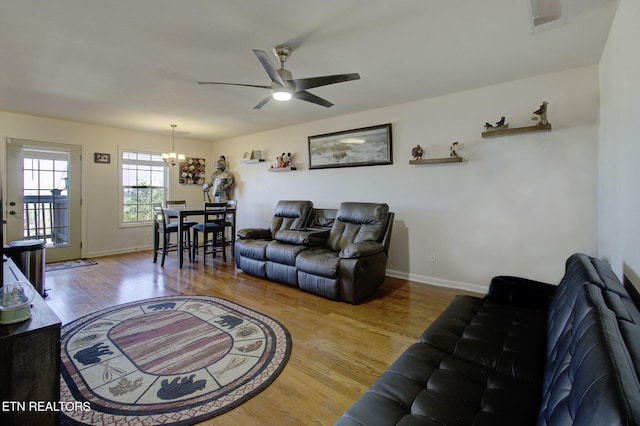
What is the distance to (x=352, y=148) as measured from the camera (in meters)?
4.80

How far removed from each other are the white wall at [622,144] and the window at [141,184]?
715 cm

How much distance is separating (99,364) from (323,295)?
2.11 m

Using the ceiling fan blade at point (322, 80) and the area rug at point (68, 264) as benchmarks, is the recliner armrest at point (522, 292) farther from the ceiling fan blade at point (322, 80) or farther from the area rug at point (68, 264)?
the area rug at point (68, 264)

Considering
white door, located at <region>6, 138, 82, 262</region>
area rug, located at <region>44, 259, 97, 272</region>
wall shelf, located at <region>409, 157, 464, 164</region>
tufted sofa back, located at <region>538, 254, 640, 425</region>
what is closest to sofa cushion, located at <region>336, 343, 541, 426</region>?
tufted sofa back, located at <region>538, 254, 640, 425</region>

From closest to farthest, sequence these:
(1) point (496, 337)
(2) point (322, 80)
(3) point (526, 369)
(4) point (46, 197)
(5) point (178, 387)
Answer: (3) point (526, 369)
(1) point (496, 337)
(5) point (178, 387)
(2) point (322, 80)
(4) point (46, 197)

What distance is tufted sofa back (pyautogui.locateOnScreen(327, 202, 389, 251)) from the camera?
382 centimetres

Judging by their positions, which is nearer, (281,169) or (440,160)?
(440,160)

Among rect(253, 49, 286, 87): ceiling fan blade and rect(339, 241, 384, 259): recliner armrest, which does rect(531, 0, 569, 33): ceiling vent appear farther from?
rect(339, 241, 384, 259): recliner armrest

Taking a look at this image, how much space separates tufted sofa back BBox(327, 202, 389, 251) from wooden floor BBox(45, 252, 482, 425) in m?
0.74

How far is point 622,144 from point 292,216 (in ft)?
12.4

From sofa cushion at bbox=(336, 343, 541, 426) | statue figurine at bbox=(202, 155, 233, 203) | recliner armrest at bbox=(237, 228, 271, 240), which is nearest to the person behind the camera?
sofa cushion at bbox=(336, 343, 541, 426)

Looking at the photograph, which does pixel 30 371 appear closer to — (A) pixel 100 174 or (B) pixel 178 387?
(B) pixel 178 387

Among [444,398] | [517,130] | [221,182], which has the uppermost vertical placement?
[517,130]

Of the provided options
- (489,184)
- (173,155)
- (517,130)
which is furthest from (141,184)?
(517,130)
